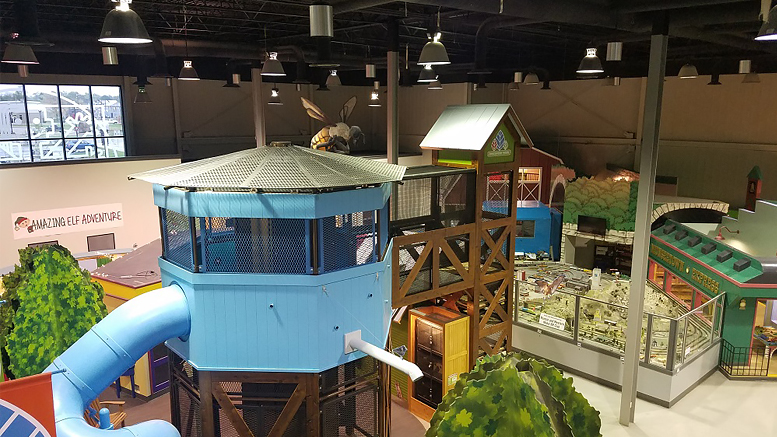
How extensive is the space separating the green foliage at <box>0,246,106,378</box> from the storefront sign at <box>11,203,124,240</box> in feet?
26.5

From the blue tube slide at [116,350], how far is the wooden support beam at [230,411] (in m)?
0.63

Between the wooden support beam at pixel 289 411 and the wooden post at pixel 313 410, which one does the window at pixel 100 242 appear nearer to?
the wooden support beam at pixel 289 411

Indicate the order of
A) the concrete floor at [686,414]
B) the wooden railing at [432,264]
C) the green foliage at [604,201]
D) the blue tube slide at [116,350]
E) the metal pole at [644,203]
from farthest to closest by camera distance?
the green foliage at [604,201], the concrete floor at [686,414], the metal pole at [644,203], the wooden railing at [432,264], the blue tube slide at [116,350]

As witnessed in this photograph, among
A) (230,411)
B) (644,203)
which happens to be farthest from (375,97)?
(230,411)

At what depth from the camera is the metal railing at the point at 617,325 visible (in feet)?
36.7

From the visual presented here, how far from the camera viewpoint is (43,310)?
23.8ft

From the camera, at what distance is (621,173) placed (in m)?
19.4

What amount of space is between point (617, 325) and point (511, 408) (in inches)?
354

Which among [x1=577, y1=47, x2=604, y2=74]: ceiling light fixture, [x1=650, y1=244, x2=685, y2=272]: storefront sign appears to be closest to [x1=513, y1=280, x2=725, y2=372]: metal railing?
[x1=650, y1=244, x2=685, y2=272]: storefront sign

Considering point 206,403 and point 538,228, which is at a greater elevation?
point 206,403

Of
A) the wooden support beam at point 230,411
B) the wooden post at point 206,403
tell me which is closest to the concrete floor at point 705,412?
the wooden support beam at point 230,411

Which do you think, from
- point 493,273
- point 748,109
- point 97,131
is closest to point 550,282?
point 493,273

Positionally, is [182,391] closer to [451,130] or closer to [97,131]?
[451,130]

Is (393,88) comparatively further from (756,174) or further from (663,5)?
(756,174)
